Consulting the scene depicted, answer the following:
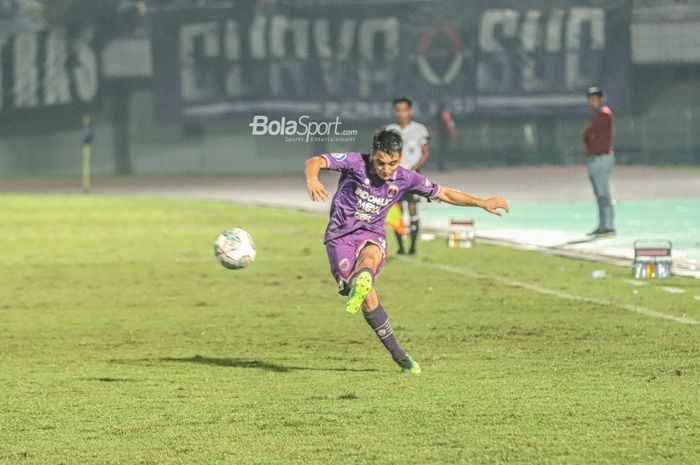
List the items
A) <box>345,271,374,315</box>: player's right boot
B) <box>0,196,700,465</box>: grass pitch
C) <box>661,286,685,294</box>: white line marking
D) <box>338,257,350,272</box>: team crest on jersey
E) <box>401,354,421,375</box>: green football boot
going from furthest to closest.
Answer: <box>661,286,685,294</box>: white line marking
<box>338,257,350,272</box>: team crest on jersey
<box>401,354,421,375</box>: green football boot
<box>345,271,374,315</box>: player's right boot
<box>0,196,700,465</box>: grass pitch

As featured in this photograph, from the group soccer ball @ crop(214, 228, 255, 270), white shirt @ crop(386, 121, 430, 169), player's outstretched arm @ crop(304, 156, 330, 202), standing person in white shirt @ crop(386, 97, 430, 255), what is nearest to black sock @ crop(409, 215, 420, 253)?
standing person in white shirt @ crop(386, 97, 430, 255)

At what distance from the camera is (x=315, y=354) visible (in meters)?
11.1

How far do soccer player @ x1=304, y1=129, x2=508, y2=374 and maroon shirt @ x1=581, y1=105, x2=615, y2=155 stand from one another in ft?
40.4

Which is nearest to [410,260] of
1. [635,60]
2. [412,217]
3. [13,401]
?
[412,217]

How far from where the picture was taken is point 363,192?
33.8ft

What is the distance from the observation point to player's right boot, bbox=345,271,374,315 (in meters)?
9.55

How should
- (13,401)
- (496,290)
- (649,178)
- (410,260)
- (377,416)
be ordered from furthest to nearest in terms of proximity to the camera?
(649,178)
(410,260)
(496,290)
(13,401)
(377,416)

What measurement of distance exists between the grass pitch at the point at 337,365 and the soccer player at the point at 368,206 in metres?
0.44

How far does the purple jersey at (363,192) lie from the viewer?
33.7ft

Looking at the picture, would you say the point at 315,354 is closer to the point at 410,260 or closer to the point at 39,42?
the point at 410,260

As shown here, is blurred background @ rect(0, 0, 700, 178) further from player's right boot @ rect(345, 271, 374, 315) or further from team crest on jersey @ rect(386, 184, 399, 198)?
player's right boot @ rect(345, 271, 374, 315)

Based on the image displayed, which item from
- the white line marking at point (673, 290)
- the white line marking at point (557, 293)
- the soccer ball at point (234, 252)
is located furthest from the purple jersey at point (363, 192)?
the white line marking at point (673, 290)

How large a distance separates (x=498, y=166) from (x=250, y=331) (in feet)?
142

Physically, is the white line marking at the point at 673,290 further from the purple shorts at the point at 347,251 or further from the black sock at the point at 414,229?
the purple shorts at the point at 347,251
